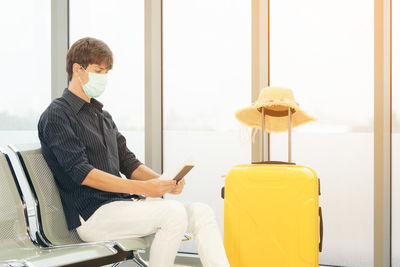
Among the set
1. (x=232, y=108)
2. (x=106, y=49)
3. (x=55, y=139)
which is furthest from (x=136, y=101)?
(x=55, y=139)

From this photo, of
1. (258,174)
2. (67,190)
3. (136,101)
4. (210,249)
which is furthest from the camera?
(136,101)

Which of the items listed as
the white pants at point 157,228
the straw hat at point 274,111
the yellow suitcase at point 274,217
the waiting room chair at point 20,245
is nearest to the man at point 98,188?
the white pants at point 157,228

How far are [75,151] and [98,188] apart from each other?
0.17 meters

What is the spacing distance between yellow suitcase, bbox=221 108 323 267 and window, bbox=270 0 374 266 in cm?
60

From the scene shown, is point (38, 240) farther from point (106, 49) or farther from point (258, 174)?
point (258, 174)

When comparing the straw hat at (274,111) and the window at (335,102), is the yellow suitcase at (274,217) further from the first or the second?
the window at (335,102)

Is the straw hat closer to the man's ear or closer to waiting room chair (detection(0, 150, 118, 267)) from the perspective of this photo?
the man's ear

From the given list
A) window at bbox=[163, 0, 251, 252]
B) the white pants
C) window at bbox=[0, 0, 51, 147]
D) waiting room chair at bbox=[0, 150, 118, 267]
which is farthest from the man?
window at bbox=[0, 0, 51, 147]

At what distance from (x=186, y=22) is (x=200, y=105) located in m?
0.56

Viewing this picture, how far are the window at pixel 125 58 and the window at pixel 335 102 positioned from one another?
2.99 feet

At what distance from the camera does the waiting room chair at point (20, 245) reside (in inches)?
60.1

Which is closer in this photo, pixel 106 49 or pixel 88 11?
pixel 106 49

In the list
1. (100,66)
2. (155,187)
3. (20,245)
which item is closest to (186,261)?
(155,187)

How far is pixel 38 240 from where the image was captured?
1750 mm
